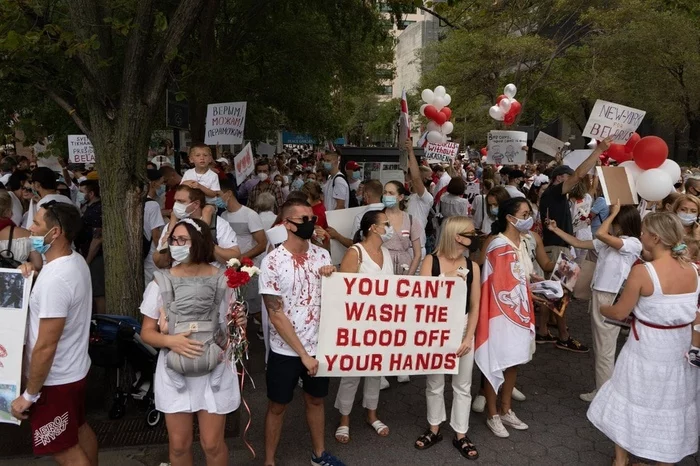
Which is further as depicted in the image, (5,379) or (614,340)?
(614,340)

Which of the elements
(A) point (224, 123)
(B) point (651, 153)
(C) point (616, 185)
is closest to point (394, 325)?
(C) point (616, 185)

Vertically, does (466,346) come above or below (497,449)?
above

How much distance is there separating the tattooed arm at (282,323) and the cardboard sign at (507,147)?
941 centimetres

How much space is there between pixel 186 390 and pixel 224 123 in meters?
6.44

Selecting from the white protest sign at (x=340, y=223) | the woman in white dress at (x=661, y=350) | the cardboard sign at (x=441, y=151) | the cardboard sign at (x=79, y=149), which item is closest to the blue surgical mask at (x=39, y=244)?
the white protest sign at (x=340, y=223)

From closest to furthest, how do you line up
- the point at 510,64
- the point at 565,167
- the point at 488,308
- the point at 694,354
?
the point at 694,354
the point at 488,308
the point at 565,167
the point at 510,64

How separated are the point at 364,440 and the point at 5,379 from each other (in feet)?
8.52

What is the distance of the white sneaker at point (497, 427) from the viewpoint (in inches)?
178

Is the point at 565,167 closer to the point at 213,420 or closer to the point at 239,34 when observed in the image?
the point at 213,420

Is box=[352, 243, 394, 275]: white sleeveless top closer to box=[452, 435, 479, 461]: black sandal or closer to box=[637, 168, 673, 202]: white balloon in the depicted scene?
box=[452, 435, 479, 461]: black sandal

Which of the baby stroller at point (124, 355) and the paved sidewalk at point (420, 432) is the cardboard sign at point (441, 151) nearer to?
the paved sidewalk at point (420, 432)

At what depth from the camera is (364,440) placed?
4.49m

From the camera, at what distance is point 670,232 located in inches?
139

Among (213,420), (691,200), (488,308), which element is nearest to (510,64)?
(691,200)
